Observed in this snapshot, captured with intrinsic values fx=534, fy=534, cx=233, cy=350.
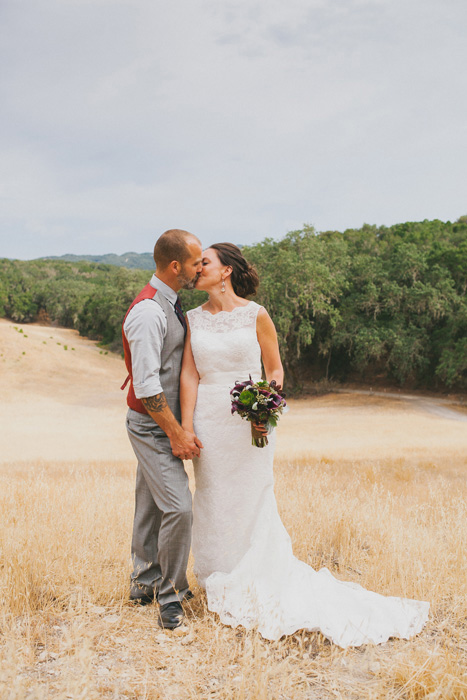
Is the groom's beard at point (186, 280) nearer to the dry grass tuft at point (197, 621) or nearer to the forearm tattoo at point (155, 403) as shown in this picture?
the forearm tattoo at point (155, 403)

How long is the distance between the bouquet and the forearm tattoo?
45 cm

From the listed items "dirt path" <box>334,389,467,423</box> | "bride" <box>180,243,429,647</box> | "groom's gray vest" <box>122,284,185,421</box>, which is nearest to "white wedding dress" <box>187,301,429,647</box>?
"bride" <box>180,243,429,647</box>

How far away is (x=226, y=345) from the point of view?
146 inches

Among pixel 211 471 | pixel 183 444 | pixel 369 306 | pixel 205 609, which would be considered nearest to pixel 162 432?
pixel 183 444

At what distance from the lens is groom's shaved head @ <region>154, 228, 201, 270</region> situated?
11.8ft

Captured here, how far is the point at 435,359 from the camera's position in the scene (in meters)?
27.3

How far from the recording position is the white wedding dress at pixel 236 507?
11.7 ft

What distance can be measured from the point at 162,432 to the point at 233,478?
24.2 inches

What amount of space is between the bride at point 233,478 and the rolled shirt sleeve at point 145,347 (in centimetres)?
39

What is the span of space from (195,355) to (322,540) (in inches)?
86.8

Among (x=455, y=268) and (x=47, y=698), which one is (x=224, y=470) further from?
(x=455, y=268)

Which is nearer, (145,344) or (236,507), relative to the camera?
(145,344)

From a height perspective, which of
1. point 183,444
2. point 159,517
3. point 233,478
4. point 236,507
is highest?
point 183,444

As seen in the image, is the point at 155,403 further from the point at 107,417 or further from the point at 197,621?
the point at 107,417
